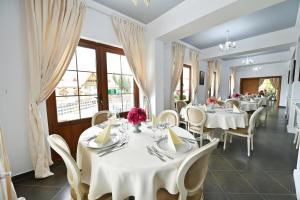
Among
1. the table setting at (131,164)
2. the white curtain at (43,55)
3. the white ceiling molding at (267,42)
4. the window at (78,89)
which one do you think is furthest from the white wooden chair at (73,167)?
the white ceiling molding at (267,42)

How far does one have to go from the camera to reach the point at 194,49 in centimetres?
537

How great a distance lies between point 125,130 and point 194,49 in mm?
4858

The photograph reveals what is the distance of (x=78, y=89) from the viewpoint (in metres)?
2.66

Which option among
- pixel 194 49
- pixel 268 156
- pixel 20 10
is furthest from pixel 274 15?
pixel 20 10

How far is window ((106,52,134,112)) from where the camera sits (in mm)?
3133

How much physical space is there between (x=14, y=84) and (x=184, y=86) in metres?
4.71

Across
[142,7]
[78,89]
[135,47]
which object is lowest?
[78,89]

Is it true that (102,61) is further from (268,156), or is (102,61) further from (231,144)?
(268,156)

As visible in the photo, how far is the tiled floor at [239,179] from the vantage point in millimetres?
1705

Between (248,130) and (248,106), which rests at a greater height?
(248,106)

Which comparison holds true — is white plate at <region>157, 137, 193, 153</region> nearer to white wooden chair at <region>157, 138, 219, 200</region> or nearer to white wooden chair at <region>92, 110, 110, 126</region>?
white wooden chair at <region>157, 138, 219, 200</region>

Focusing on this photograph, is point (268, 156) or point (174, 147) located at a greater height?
point (174, 147)

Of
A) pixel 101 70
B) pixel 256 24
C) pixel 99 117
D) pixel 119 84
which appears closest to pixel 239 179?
pixel 99 117

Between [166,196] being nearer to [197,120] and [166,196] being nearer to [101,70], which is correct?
[197,120]
